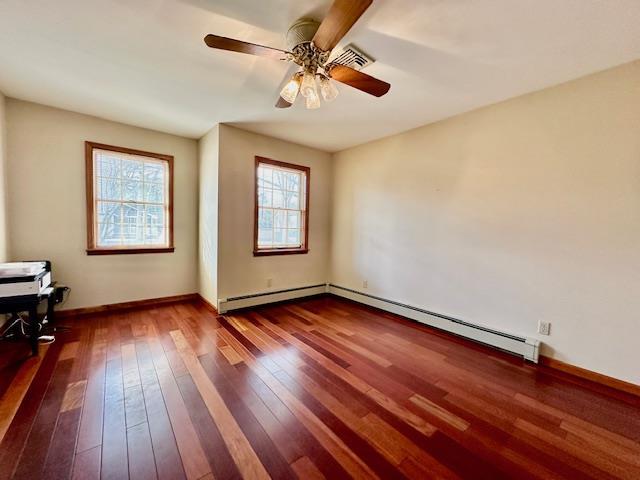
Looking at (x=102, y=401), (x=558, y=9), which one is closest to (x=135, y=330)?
(x=102, y=401)

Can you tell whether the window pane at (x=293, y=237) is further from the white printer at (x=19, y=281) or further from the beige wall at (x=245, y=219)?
the white printer at (x=19, y=281)

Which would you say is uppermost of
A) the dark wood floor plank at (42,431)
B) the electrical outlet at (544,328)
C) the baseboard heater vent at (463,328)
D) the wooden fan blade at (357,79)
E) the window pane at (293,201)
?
the wooden fan blade at (357,79)

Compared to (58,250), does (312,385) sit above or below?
below

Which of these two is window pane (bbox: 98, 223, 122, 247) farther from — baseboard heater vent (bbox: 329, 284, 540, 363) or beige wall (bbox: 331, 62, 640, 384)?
beige wall (bbox: 331, 62, 640, 384)

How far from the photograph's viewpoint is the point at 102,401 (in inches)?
69.0

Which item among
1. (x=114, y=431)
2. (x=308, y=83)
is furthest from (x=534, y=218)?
(x=114, y=431)

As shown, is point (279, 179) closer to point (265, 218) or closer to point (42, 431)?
point (265, 218)

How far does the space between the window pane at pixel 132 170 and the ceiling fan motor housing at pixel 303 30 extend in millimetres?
3069

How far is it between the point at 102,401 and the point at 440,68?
3552 mm

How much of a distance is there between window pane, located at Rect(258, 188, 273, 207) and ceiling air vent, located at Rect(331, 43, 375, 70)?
223 centimetres

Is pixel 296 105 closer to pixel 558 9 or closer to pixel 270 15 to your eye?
pixel 270 15

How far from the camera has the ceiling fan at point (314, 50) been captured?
1.32 metres

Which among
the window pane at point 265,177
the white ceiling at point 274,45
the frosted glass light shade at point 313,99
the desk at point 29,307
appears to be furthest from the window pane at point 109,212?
the frosted glass light shade at point 313,99

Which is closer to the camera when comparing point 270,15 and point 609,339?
point 270,15
